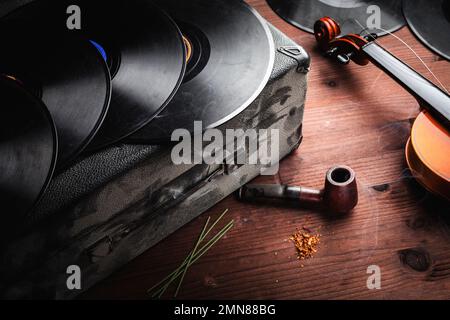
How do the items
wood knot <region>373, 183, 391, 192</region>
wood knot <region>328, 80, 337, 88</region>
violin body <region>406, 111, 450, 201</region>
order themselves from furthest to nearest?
wood knot <region>328, 80, 337, 88</region>, wood knot <region>373, 183, 391, 192</region>, violin body <region>406, 111, 450, 201</region>

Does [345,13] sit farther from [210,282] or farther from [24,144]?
[24,144]

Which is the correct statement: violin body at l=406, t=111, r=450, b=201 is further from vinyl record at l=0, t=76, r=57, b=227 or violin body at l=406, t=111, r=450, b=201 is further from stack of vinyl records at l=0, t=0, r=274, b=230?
vinyl record at l=0, t=76, r=57, b=227

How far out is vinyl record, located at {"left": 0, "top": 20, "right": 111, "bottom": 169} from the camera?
32.6 inches

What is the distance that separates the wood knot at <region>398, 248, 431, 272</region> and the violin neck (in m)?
0.26

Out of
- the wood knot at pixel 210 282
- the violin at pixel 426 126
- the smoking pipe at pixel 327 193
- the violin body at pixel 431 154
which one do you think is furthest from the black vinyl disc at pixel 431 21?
the wood knot at pixel 210 282

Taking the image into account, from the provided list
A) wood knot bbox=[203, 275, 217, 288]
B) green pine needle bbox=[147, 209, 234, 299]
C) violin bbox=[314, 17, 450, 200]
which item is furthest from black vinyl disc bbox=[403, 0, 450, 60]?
wood knot bbox=[203, 275, 217, 288]

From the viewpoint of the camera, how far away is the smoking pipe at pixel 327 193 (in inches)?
39.7

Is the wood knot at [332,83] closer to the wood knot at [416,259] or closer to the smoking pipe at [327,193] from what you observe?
the smoking pipe at [327,193]

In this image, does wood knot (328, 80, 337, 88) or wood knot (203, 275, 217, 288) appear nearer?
wood knot (203, 275, 217, 288)

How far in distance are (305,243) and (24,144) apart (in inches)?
23.3

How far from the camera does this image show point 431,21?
1.37 meters

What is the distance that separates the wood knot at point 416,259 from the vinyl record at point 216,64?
1.51ft

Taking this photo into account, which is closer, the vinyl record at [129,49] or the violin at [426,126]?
the vinyl record at [129,49]
